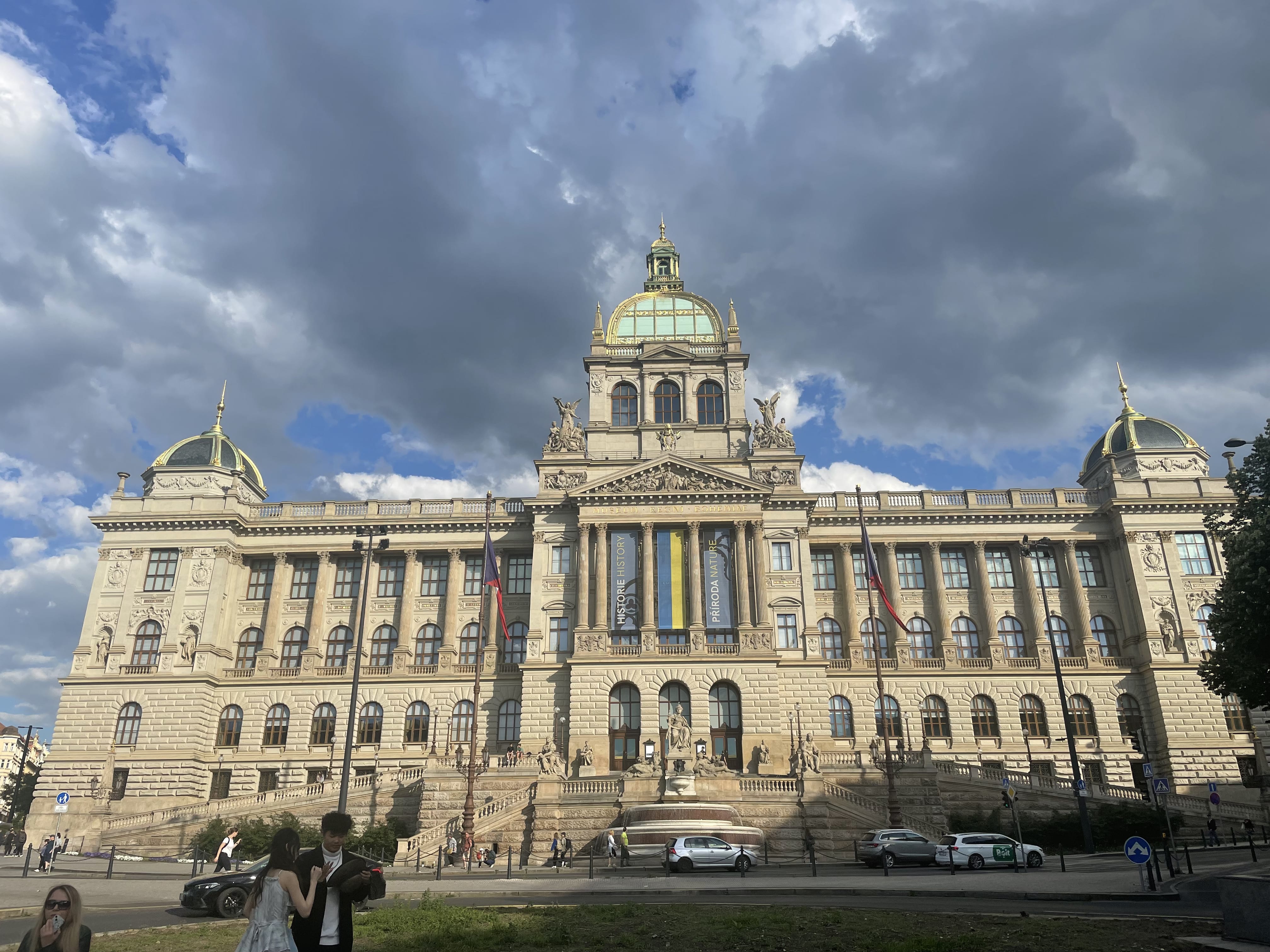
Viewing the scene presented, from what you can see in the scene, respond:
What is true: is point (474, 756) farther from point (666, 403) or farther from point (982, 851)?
point (666, 403)

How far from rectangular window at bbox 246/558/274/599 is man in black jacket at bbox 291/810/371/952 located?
2440 inches

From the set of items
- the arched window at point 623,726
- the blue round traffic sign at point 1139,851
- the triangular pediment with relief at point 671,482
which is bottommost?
the blue round traffic sign at point 1139,851

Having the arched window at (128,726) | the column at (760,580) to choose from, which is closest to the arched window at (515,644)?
the column at (760,580)

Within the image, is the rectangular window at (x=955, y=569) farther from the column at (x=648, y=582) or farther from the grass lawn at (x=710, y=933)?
the grass lawn at (x=710, y=933)

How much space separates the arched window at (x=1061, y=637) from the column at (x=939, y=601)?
639 cm

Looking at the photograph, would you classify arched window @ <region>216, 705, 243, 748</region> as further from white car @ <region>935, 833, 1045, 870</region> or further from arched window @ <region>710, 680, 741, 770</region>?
white car @ <region>935, 833, 1045, 870</region>

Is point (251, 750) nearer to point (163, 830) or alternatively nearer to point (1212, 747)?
point (163, 830)

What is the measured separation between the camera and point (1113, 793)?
4812 centimetres

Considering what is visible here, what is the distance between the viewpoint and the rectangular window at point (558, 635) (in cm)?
5947

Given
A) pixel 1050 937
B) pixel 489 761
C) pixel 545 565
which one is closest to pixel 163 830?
pixel 489 761

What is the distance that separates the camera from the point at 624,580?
58969 mm

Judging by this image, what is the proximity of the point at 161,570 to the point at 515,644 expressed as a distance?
82.0ft

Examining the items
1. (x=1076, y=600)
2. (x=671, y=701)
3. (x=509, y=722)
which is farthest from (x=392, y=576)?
(x=1076, y=600)

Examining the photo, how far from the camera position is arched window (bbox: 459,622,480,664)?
210ft
